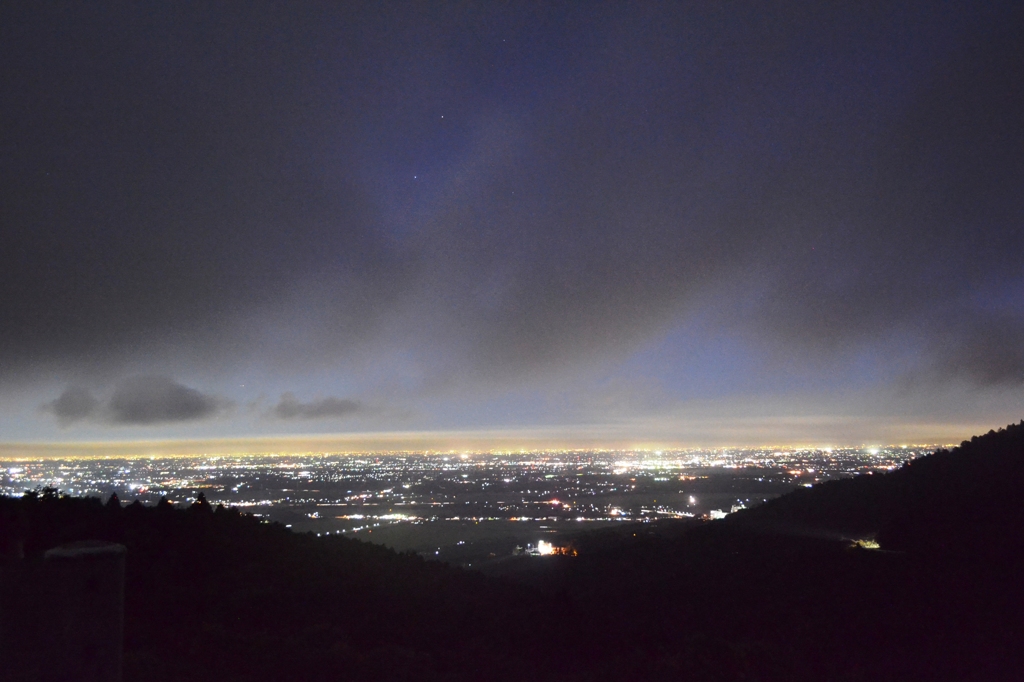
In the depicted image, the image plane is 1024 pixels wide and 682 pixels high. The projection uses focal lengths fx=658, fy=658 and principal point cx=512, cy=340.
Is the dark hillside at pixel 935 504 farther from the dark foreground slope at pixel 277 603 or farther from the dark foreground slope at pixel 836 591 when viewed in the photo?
the dark foreground slope at pixel 277 603

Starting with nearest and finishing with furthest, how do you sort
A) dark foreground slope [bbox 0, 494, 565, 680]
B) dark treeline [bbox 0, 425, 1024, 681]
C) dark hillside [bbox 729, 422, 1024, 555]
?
dark foreground slope [bbox 0, 494, 565, 680], dark treeline [bbox 0, 425, 1024, 681], dark hillside [bbox 729, 422, 1024, 555]

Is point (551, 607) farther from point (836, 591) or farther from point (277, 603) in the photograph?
point (836, 591)

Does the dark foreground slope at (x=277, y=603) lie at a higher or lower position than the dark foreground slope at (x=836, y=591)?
higher

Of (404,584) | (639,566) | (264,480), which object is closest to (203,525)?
(404,584)

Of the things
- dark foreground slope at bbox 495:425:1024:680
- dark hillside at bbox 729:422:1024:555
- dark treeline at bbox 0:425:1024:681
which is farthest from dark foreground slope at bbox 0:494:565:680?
dark hillside at bbox 729:422:1024:555

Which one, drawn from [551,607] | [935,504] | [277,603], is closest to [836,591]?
[551,607]

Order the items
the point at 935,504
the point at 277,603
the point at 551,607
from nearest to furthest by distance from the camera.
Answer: the point at 277,603 → the point at 551,607 → the point at 935,504

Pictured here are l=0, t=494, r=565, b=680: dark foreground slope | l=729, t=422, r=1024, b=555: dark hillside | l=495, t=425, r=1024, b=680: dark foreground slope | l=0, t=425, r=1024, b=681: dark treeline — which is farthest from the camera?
l=729, t=422, r=1024, b=555: dark hillside

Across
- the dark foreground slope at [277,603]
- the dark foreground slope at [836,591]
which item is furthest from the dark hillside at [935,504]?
the dark foreground slope at [277,603]

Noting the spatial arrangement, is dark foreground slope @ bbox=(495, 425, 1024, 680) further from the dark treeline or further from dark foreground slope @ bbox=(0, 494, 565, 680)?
dark foreground slope @ bbox=(0, 494, 565, 680)
